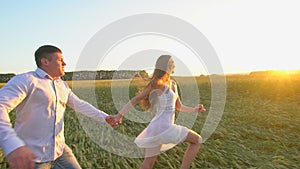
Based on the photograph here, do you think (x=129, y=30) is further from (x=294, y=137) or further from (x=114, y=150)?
(x=294, y=137)

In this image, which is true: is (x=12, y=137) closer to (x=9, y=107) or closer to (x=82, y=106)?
(x=9, y=107)

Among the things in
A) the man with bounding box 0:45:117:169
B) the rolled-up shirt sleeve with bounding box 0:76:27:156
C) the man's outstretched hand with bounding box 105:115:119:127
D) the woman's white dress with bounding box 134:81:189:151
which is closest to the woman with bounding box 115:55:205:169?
the woman's white dress with bounding box 134:81:189:151

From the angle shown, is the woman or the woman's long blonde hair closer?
the woman

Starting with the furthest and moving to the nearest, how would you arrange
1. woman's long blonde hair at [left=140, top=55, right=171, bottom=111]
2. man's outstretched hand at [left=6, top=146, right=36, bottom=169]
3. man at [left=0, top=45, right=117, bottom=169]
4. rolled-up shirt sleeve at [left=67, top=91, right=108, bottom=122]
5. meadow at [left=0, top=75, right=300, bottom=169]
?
1. meadow at [left=0, top=75, right=300, bottom=169]
2. woman's long blonde hair at [left=140, top=55, right=171, bottom=111]
3. rolled-up shirt sleeve at [left=67, top=91, right=108, bottom=122]
4. man at [left=0, top=45, right=117, bottom=169]
5. man's outstretched hand at [left=6, top=146, right=36, bottom=169]

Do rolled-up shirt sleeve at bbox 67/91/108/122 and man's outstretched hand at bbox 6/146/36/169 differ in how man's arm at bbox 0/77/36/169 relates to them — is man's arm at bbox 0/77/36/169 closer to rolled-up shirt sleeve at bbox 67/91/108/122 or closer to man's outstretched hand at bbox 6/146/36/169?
man's outstretched hand at bbox 6/146/36/169

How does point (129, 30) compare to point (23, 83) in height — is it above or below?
above

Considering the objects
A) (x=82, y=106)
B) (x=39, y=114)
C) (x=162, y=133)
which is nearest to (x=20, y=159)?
(x=39, y=114)

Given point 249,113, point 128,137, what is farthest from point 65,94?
point 249,113

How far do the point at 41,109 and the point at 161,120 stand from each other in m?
1.86

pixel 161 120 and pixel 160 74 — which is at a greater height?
pixel 160 74

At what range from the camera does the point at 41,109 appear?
2.98m

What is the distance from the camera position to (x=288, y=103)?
14.2 meters

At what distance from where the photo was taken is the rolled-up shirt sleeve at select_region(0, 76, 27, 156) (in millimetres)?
2371

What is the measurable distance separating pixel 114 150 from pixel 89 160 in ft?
2.29
